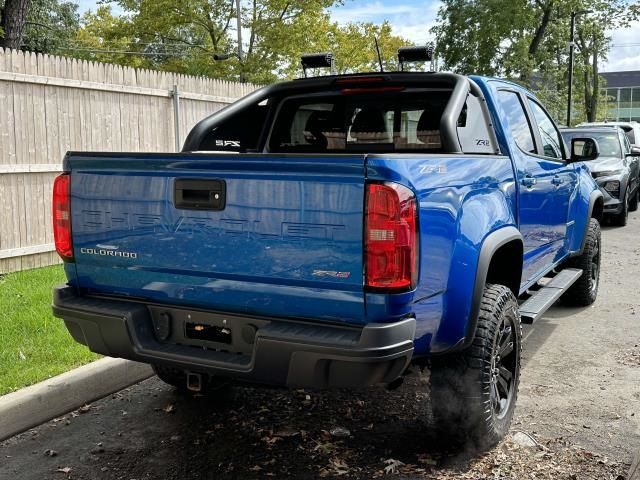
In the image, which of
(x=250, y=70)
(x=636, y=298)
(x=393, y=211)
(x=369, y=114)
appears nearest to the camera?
(x=393, y=211)

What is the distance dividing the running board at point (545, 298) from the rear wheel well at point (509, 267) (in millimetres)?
173

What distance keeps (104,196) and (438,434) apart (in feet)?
6.77

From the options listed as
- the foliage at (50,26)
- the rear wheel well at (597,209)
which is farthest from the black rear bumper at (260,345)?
the foliage at (50,26)

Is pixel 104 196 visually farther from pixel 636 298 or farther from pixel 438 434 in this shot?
pixel 636 298

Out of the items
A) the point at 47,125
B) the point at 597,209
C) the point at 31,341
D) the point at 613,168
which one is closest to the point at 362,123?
the point at 31,341

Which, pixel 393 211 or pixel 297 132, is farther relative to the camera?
pixel 297 132

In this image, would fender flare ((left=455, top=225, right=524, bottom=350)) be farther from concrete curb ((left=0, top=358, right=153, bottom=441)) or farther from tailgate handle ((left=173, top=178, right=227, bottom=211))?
concrete curb ((left=0, top=358, right=153, bottom=441))

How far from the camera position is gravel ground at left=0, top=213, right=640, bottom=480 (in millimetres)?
3471

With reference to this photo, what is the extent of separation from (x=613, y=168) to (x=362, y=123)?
9.38m

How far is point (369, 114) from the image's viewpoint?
4.89 m

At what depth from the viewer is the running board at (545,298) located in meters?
4.25

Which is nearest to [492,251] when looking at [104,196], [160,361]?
[160,361]

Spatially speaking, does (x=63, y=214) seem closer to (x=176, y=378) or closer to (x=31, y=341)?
(x=176, y=378)

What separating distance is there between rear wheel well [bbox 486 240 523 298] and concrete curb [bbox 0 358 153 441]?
8.07 feet
